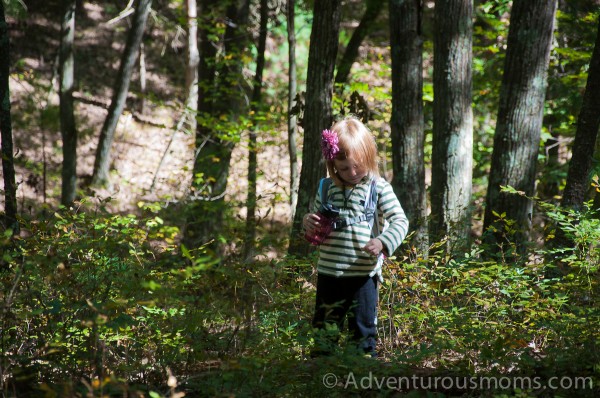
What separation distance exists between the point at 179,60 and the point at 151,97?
11.0 metres

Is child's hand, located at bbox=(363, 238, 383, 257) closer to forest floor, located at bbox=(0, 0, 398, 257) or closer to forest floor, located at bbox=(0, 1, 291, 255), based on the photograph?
forest floor, located at bbox=(0, 0, 398, 257)

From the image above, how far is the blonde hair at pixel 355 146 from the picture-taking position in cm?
397

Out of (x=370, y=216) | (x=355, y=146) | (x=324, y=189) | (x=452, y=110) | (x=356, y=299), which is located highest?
(x=452, y=110)

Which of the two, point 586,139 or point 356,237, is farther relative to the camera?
point 586,139

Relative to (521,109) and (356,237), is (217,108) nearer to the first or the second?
(521,109)

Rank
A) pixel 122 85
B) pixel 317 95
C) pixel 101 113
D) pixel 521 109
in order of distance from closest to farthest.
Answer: pixel 521 109, pixel 317 95, pixel 122 85, pixel 101 113

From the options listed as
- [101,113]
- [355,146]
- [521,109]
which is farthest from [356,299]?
[101,113]

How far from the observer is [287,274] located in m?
5.39

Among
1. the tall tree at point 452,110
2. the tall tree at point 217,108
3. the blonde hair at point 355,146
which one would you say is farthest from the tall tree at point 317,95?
the tall tree at point 217,108

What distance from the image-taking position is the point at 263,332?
3996mm

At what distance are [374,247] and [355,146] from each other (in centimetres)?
70

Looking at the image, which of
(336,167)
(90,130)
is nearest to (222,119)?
(336,167)

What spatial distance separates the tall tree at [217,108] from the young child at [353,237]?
668 cm

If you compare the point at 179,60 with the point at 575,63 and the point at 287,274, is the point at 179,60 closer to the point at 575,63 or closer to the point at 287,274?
the point at 575,63
